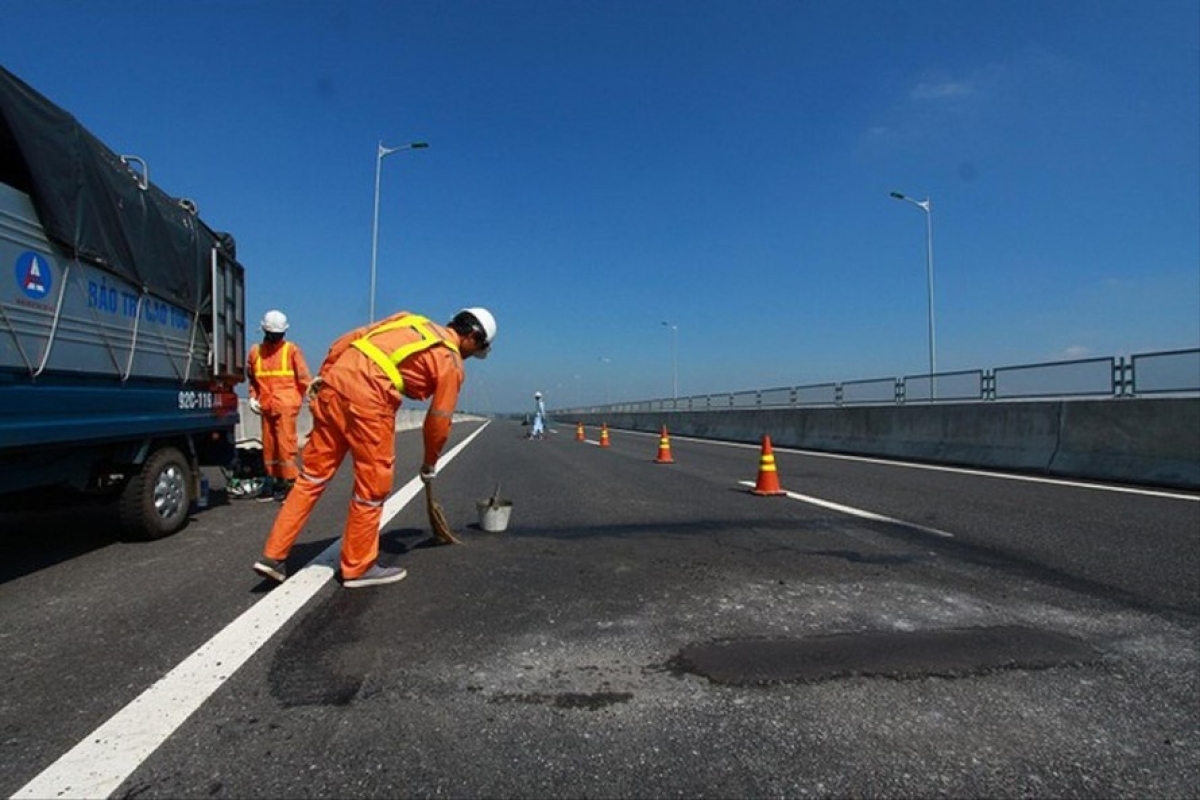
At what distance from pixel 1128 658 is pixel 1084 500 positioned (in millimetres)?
6487

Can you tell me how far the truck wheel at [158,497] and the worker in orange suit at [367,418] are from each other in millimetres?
2086

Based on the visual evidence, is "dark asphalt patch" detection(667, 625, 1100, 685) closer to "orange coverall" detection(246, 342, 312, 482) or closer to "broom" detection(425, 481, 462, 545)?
"broom" detection(425, 481, 462, 545)

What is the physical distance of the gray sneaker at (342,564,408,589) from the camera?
4.78 meters

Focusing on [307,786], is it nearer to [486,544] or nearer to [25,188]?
[486,544]

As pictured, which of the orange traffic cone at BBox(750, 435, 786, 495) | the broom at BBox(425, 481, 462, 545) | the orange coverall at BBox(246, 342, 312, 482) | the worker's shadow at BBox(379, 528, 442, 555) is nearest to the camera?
the broom at BBox(425, 481, 462, 545)

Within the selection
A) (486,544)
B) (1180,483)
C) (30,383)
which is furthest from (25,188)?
(1180,483)

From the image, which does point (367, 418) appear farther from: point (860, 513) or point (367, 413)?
point (860, 513)

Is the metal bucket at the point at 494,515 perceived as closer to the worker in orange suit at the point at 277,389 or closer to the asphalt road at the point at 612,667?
the asphalt road at the point at 612,667

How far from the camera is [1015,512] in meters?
8.15

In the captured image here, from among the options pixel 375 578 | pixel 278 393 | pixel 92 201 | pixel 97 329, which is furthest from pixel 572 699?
pixel 278 393

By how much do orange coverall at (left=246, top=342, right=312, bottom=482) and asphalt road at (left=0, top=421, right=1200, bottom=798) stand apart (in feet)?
7.10

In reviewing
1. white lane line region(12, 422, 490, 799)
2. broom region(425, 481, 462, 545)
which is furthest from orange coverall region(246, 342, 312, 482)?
white lane line region(12, 422, 490, 799)

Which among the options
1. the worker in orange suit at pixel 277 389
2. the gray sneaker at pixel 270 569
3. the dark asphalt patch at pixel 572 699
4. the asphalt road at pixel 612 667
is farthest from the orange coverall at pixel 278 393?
the dark asphalt patch at pixel 572 699

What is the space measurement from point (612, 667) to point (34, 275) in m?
4.42
